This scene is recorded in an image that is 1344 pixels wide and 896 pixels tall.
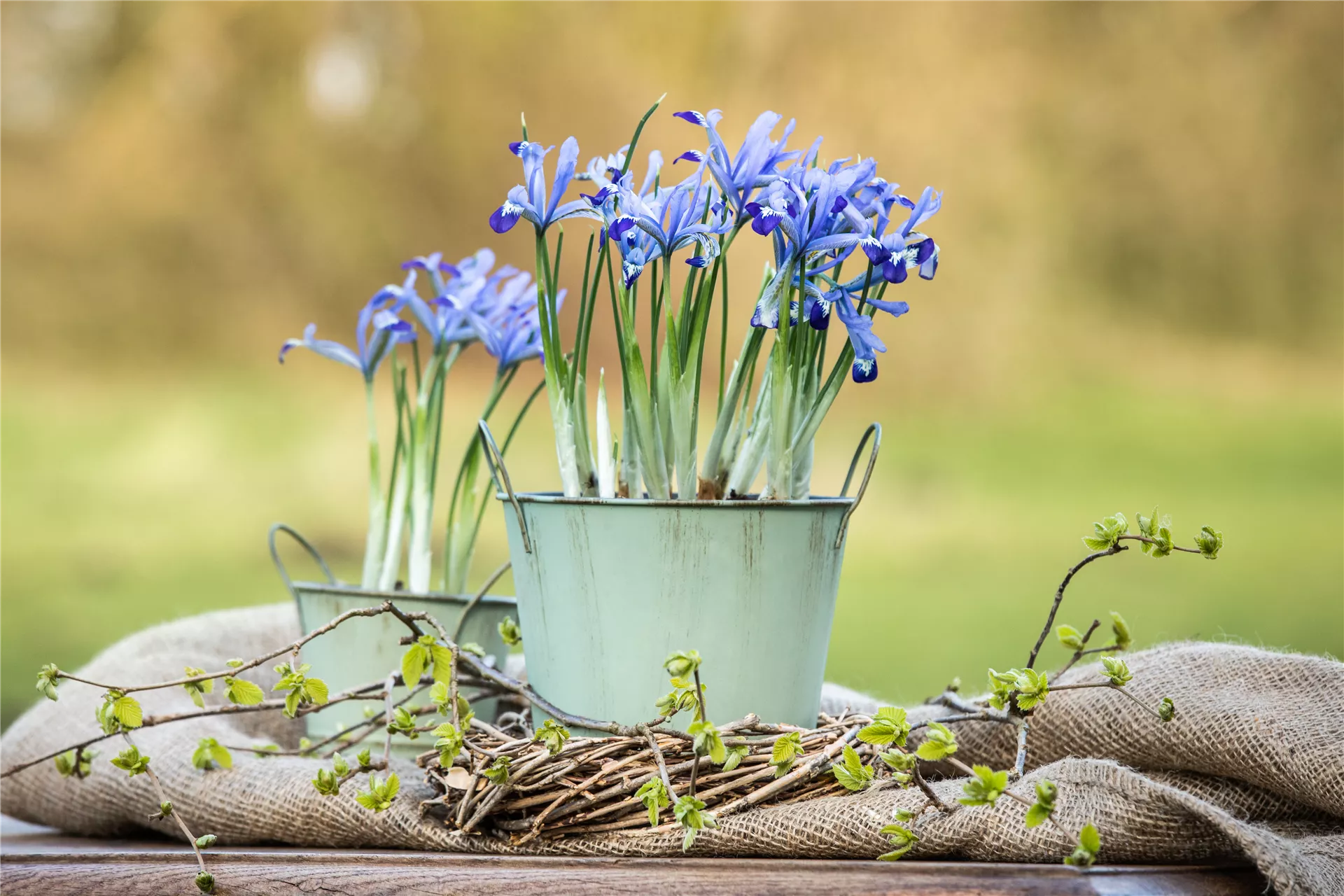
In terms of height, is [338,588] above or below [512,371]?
below

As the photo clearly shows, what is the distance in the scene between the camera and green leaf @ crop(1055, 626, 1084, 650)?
623mm

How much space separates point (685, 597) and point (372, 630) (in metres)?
0.26

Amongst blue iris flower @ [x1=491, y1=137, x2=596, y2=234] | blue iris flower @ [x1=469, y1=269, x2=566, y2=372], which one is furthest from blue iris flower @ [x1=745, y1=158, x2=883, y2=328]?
blue iris flower @ [x1=469, y1=269, x2=566, y2=372]

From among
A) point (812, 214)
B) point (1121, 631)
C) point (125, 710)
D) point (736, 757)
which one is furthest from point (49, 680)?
point (1121, 631)

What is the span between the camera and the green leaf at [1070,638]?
62cm

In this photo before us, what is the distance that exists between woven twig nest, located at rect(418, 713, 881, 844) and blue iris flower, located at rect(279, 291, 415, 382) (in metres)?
0.30

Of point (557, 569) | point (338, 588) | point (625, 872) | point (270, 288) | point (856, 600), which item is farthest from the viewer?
point (270, 288)

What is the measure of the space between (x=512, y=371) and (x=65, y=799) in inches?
15.5

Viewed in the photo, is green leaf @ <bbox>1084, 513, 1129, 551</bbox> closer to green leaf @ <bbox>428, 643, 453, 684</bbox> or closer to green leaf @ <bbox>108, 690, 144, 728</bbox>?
green leaf @ <bbox>428, 643, 453, 684</bbox>

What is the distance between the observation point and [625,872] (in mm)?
531

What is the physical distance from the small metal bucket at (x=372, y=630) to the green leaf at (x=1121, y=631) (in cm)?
38

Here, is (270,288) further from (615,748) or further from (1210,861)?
(1210,861)

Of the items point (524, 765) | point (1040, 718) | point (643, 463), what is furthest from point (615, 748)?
point (1040, 718)

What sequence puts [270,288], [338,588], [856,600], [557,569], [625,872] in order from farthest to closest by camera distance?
1. [270,288]
2. [856,600]
3. [338,588]
4. [557,569]
5. [625,872]
